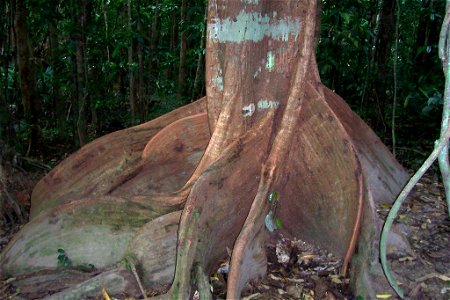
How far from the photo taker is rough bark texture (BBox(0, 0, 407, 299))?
9.00 ft

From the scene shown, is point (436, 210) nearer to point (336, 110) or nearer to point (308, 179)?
point (336, 110)

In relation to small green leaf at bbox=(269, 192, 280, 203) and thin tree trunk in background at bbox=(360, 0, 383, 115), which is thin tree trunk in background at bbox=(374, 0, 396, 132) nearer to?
thin tree trunk in background at bbox=(360, 0, 383, 115)

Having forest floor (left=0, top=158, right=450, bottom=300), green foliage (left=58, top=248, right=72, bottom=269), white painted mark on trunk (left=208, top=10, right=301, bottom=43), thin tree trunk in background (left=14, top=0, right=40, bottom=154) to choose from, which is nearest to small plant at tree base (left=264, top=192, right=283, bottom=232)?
forest floor (left=0, top=158, right=450, bottom=300)

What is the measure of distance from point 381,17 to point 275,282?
5001 millimetres

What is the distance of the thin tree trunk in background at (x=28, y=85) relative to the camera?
271 inches

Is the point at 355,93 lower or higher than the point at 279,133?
lower

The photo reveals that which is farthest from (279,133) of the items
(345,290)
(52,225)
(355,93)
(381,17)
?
(355,93)

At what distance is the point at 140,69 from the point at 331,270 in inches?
183

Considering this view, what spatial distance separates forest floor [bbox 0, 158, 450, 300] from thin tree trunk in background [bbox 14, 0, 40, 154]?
3877 mm

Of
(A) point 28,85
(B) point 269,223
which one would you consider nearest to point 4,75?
(A) point 28,85

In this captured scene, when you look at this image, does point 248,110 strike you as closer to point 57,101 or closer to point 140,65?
point 140,65

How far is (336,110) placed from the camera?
11.9 ft

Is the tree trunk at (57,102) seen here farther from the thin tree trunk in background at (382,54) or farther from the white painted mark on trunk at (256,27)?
the white painted mark on trunk at (256,27)

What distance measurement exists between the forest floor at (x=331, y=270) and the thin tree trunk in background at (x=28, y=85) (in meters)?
3.88
